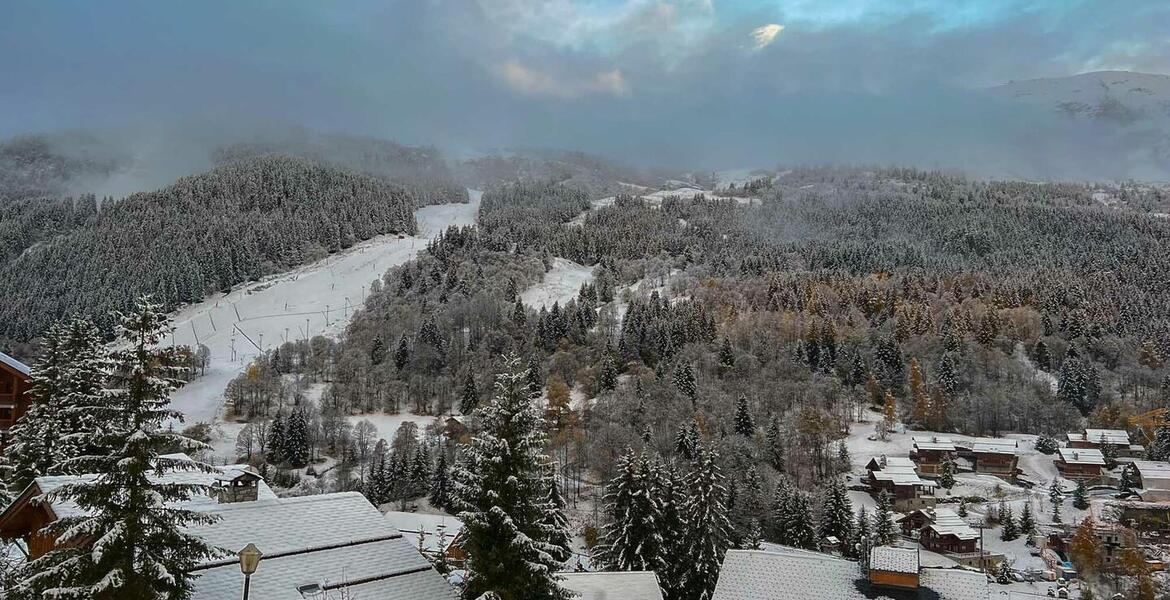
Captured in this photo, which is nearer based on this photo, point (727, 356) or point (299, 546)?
point (299, 546)

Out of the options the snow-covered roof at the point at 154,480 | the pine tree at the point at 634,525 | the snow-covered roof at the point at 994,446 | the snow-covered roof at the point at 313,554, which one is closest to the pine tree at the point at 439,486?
the pine tree at the point at 634,525

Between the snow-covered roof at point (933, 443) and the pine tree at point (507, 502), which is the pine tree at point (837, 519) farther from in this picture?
the pine tree at point (507, 502)

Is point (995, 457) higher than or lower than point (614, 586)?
lower

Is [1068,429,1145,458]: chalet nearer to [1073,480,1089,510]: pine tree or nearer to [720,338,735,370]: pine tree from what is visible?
[1073,480,1089,510]: pine tree

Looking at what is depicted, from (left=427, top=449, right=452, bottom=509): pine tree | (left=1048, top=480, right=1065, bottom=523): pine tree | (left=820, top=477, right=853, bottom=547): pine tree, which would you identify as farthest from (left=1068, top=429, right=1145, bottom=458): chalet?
(left=427, top=449, right=452, bottom=509): pine tree

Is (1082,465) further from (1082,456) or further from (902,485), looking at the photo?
(902,485)

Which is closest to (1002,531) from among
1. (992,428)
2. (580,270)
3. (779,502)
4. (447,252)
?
(779,502)

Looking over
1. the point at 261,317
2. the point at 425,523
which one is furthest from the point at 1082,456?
the point at 261,317
